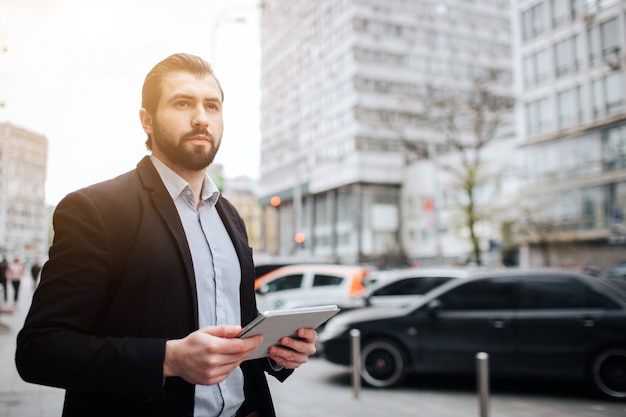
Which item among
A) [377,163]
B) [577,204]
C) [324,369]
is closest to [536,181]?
[577,204]

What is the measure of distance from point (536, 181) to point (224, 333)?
123 ft

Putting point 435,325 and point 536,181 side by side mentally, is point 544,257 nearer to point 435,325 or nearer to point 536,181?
point 536,181

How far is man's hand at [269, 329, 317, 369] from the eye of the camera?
6.06ft

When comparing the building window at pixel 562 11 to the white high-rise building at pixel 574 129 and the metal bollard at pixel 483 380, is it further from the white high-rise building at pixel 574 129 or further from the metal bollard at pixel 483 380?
the metal bollard at pixel 483 380

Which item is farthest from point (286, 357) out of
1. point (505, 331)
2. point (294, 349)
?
point (505, 331)

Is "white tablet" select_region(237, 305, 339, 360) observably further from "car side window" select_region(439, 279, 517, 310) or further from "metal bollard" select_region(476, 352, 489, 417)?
"car side window" select_region(439, 279, 517, 310)

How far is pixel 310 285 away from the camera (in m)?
12.1

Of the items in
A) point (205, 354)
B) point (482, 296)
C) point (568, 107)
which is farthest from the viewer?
point (568, 107)

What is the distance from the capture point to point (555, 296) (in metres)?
7.50

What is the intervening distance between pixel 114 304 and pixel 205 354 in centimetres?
35

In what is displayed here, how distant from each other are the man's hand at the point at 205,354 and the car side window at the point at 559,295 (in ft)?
22.6

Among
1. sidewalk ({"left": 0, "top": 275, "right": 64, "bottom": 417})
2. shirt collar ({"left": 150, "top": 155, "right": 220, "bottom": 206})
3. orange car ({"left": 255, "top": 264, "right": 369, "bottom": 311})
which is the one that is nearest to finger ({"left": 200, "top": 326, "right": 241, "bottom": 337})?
shirt collar ({"left": 150, "top": 155, "right": 220, "bottom": 206})

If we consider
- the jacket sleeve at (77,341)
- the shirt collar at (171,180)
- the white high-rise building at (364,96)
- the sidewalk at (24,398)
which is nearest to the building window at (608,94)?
the white high-rise building at (364,96)

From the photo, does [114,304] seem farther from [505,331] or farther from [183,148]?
[505,331]
